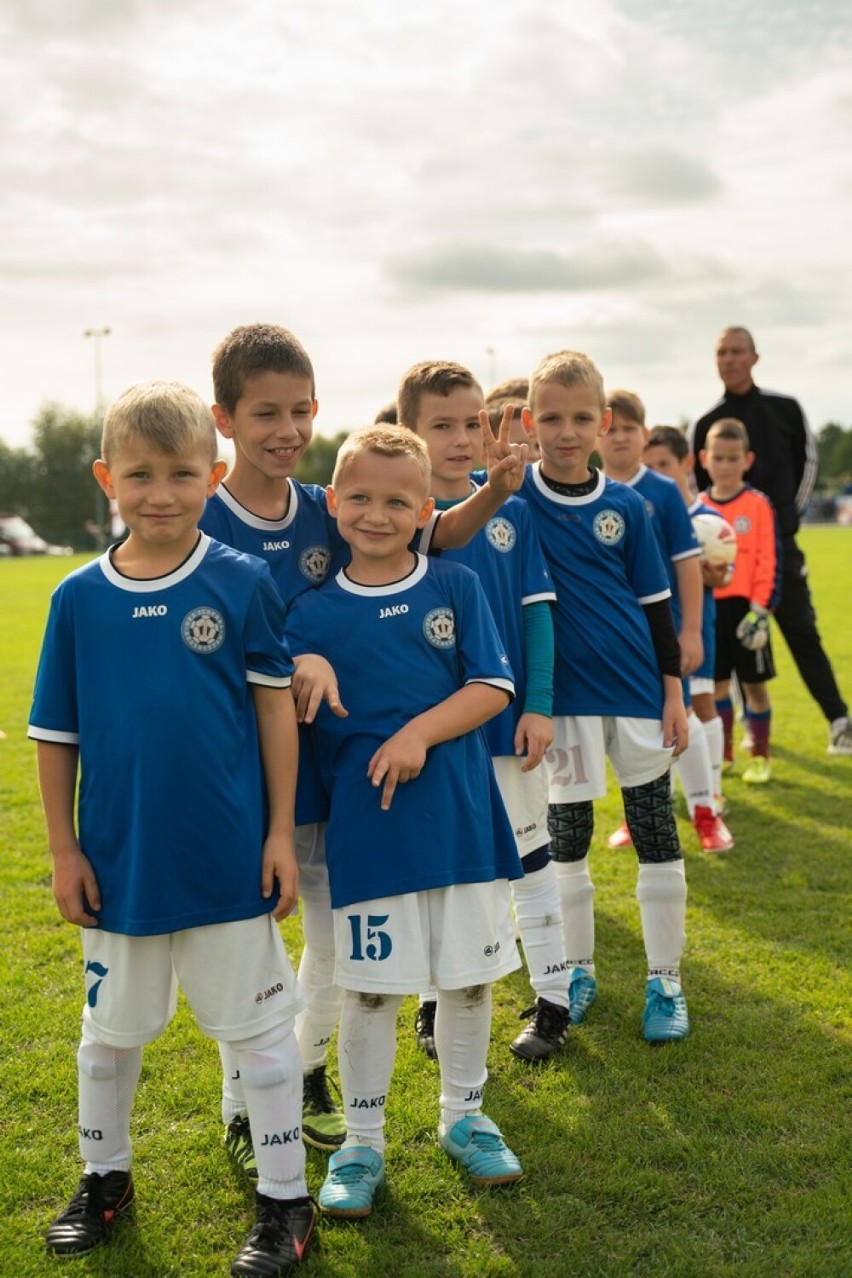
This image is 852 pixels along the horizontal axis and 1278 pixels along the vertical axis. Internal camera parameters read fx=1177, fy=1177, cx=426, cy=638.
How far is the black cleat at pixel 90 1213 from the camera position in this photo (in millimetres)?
2820

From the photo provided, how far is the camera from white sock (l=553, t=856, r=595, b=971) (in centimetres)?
426

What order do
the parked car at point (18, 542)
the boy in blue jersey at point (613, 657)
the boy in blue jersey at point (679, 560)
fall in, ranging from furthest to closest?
1. the parked car at point (18, 542)
2. the boy in blue jersey at point (679, 560)
3. the boy in blue jersey at point (613, 657)

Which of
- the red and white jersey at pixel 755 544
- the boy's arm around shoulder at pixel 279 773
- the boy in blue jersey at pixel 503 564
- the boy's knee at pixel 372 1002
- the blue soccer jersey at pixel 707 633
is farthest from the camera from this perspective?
the red and white jersey at pixel 755 544

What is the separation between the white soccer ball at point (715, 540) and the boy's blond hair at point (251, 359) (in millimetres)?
3387

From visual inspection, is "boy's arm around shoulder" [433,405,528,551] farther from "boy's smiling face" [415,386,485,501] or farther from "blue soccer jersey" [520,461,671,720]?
"blue soccer jersey" [520,461,671,720]

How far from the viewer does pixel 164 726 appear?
2674mm

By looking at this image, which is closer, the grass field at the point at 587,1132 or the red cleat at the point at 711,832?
the grass field at the point at 587,1132

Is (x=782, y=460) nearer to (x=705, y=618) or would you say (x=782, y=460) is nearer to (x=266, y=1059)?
(x=705, y=618)

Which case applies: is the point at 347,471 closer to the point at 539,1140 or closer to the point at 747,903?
the point at 539,1140

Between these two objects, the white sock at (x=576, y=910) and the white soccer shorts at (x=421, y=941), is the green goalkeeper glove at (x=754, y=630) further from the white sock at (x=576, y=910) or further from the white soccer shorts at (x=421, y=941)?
the white soccer shorts at (x=421, y=941)

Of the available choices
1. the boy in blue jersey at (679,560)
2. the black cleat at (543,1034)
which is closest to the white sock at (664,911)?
the black cleat at (543,1034)

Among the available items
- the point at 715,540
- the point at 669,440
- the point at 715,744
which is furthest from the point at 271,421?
the point at 715,744

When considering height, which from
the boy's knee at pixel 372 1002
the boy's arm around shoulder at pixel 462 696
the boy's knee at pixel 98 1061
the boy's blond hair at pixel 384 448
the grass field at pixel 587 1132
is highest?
the boy's blond hair at pixel 384 448

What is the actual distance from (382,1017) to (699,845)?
354 centimetres
